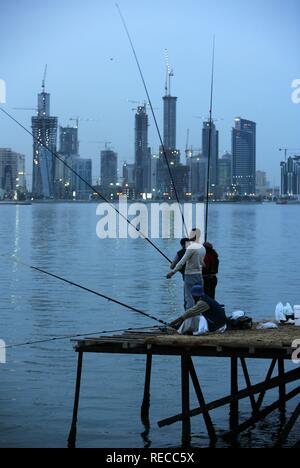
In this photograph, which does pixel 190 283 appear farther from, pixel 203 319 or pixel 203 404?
pixel 203 404

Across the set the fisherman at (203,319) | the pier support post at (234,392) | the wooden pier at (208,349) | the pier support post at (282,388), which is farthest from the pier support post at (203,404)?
the pier support post at (282,388)

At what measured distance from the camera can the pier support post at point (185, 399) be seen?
55.9 feet

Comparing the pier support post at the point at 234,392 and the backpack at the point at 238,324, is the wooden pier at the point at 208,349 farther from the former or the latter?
the pier support post at the point at 234,392

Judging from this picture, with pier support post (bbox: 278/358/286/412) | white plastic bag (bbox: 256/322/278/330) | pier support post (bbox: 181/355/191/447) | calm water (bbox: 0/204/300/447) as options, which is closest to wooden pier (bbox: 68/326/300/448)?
pier support post (bbox: 181/355/191/447)

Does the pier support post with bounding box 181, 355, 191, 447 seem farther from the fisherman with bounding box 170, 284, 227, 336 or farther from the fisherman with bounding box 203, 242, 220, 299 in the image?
the fisherman with bounding box 203, 242, 220, 299

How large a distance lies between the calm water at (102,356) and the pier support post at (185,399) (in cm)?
19

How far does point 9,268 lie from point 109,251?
1834cm

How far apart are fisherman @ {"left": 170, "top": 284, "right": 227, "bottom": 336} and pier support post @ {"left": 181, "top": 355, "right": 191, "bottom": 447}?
58 cm

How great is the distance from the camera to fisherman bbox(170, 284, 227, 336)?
1753 centimetres

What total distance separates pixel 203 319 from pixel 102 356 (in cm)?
928

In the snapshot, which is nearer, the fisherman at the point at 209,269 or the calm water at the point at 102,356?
the calm water at the point at 102,356

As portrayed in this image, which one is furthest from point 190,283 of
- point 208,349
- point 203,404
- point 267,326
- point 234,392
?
point 208,349

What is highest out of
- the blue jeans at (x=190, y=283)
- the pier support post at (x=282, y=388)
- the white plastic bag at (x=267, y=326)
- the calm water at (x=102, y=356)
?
the blue jeans at (x=190, y=283)
